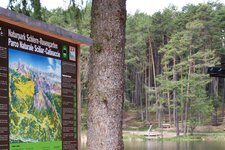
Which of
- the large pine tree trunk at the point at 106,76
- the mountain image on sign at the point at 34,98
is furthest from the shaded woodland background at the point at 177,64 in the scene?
the mountain image on sign at the point at 34,98

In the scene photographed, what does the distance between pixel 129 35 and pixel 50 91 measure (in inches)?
1322

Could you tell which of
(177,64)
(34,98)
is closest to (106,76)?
(34,98)

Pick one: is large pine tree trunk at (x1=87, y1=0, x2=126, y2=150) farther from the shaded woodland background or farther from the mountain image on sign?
the shaded woodland background

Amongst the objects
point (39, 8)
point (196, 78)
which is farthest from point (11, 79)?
point (196, 78)

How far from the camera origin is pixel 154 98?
35812mm

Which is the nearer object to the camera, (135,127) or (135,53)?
(135,127)

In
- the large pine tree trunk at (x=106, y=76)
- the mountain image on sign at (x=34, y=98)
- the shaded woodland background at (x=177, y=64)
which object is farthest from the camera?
the shaded woodland background at (x=177, y=64)

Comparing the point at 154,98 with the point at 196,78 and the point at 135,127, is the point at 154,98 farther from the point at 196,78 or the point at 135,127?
the point at 196,78

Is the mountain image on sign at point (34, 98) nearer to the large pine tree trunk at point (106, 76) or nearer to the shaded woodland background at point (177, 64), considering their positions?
the large pine tree trunk at point (106, 76)

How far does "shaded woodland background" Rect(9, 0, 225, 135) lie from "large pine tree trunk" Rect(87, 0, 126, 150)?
28620mm

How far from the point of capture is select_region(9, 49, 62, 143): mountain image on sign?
2146mm

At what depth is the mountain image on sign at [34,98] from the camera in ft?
7.04

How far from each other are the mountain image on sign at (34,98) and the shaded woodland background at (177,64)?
29080mm

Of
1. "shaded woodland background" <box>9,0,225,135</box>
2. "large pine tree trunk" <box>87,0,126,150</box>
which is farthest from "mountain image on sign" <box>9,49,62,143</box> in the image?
"shaded woodland background" <box>9,0,225,135</box>
